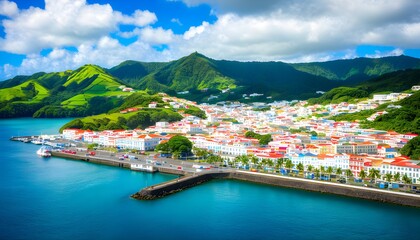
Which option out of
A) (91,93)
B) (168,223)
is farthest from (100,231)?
(91,93)

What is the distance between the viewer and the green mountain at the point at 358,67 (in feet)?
565

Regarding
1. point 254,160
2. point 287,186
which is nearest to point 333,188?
point 287,186

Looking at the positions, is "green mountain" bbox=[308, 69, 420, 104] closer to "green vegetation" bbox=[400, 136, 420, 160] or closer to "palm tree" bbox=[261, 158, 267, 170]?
"green vegetation" bbox=[400, 136, 420, 160]

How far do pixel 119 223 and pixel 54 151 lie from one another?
77.4 feet

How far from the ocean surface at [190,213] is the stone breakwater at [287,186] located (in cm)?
50

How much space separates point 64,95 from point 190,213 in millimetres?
98249

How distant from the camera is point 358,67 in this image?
185 m

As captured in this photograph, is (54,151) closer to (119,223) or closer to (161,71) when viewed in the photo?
(119,223)

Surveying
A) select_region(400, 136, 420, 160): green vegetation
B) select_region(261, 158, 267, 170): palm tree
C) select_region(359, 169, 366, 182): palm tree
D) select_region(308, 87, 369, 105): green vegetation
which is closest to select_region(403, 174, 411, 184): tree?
select_region(359, 169, 366, 182): palm tree

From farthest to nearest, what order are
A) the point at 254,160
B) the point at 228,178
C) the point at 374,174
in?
1. the point at 254,160
2. the point at 228,178
3. the point at 374,174

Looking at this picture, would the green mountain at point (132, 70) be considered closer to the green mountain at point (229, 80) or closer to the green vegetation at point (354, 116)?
the green mountain at point (229, 80)

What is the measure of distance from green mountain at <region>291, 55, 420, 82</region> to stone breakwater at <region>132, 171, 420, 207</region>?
495 feet

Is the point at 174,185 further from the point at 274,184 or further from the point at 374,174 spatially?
the point at 374,174

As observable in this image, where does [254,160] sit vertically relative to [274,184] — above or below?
above
